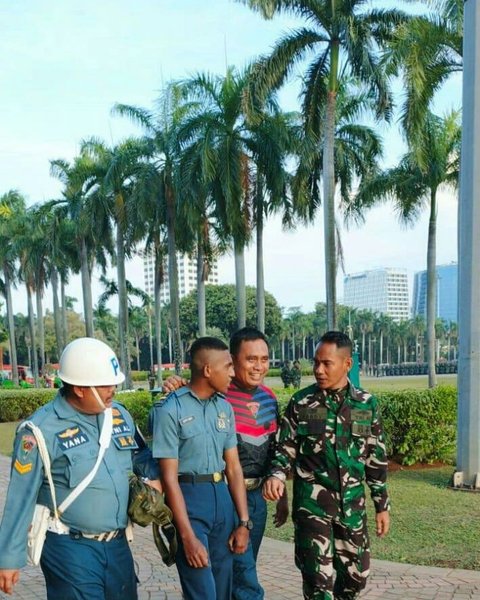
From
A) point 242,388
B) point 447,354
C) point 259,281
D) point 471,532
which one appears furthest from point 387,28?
point 447,354

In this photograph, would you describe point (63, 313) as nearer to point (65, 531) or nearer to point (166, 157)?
point (166, 157)

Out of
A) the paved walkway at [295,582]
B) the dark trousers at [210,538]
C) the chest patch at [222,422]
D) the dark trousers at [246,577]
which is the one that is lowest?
the paved walkway at [295,582]

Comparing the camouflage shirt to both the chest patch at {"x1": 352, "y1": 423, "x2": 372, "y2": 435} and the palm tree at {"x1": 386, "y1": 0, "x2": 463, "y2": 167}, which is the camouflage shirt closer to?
the chest patch at {"x1": 352, "y1": 423, "x2": 372, "y2": 435}

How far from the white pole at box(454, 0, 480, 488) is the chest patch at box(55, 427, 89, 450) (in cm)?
625

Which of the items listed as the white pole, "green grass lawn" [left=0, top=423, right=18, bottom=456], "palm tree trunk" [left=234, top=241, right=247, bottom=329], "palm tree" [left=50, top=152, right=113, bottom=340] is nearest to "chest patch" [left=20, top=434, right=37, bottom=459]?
the white pole

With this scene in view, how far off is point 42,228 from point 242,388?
3809cm

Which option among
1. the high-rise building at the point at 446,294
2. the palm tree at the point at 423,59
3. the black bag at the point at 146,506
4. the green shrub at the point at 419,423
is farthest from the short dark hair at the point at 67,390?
the high-rise building at the point at 446,294

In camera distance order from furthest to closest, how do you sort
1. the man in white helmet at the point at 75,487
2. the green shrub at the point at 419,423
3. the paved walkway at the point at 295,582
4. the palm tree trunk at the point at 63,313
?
1. the palm tree trunk at the point at 63,313
2. the green shrub at the point at 419,423
3. the paved walkway at the point at 295,582
4. the man in white helmet at the point at 75,487

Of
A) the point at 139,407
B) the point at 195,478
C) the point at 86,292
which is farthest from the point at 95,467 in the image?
the point at 86,292

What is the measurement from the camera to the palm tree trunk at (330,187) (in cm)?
2008

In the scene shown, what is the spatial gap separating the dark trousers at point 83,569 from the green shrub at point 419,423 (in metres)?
6.97

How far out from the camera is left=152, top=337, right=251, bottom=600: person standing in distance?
10.8ft

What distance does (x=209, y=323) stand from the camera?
79.9 metres

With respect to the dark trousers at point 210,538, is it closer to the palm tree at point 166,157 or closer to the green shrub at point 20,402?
the green shrub at point 20,402
